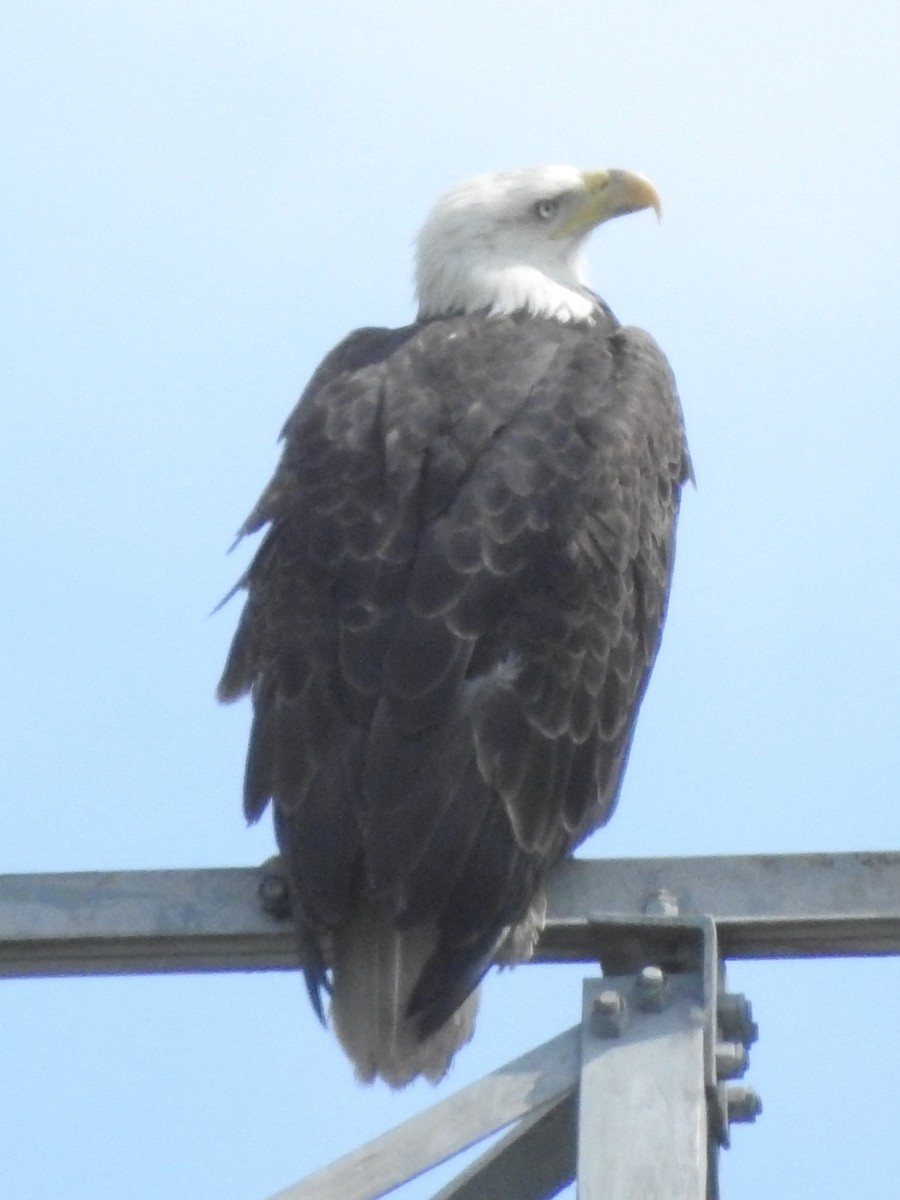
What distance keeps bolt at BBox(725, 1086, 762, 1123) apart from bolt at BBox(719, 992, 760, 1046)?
0.14 metres

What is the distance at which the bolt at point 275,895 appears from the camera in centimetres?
549

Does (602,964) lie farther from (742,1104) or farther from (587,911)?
(742,1104)

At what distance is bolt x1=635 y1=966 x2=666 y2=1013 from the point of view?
493cm

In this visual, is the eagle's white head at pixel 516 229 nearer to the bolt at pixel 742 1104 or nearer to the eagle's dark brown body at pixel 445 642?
the eagle's dark brown body at pixel 445 642

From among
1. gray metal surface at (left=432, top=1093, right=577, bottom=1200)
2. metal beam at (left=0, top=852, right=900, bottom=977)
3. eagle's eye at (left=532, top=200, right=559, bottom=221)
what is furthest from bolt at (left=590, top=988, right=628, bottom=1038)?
eagle's eye at (left=532, top=200, right=559, bottom=221)

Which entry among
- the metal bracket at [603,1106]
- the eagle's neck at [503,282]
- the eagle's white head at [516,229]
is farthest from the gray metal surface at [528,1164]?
the eagle's white head at [516,229]

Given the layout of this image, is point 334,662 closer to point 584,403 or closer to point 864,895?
point 584,403

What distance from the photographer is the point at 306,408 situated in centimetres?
748

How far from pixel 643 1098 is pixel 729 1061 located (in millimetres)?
258

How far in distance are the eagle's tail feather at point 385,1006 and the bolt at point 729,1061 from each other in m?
1.10

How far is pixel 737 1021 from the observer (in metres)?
5.02

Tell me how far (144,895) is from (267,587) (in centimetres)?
169

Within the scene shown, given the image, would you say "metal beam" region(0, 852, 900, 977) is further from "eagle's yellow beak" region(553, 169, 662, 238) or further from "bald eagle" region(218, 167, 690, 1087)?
"eagle's yellow beak" region(553, 169, 662, 238)

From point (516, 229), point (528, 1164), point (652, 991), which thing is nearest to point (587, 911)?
point (652, 991)
